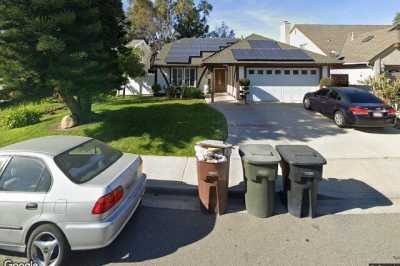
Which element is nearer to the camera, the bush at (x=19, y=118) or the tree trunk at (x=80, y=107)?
the tree trunk at (x=80, y=107)

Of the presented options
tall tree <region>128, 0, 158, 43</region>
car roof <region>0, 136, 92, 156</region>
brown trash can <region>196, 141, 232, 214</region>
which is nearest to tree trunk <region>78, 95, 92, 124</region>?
car roof <region>0, 136, 92, 156</region>

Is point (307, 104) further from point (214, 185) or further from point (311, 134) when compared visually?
point (214, 185)

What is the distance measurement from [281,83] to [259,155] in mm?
13978

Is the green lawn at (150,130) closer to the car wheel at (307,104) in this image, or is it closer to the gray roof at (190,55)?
the car wheel at (307,104)

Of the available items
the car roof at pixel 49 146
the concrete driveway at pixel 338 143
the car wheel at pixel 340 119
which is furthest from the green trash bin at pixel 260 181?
the car wheel at pixel 340 119

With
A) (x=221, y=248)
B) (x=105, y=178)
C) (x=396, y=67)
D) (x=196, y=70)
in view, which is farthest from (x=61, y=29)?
(x=396, y=67)

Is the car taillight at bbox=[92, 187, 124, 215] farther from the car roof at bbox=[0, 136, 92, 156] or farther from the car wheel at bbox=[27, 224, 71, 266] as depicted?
the car roof at bbox=[0, 136, 92, 156]

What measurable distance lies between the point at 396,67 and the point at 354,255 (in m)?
26.6

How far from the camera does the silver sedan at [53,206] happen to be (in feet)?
11.8

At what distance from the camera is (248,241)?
425 cm

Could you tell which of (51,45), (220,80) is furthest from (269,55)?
(51,45)

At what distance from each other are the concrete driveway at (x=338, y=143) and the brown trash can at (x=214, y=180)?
Result: 7.34 feet

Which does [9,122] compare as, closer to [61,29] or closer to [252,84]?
[61,29]

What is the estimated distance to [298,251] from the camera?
401 cm
